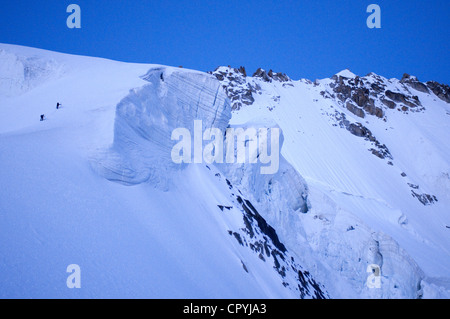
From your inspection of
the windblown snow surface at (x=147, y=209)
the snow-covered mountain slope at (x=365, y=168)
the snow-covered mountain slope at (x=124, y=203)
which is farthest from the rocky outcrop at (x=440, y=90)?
the snow-covered mountain slope at (x=124, y=203)

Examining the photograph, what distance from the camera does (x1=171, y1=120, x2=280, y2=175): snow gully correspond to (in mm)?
14273

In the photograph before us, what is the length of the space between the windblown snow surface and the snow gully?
0.45 m

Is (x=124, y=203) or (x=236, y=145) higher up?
(x=236, y=145)

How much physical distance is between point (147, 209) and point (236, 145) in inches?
334

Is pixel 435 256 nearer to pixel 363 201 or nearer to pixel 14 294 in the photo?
pixel 363 201

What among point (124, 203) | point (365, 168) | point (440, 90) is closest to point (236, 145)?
point (124, 203)

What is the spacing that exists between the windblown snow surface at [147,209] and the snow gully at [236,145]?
45 centimetres

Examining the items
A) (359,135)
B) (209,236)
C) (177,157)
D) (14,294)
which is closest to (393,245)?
(209,236)

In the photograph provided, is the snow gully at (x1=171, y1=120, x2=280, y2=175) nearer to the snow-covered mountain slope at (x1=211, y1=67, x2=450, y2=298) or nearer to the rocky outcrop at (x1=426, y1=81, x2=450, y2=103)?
the snow-covered mountain slope at (x1=211, y1=67, x2=450, y2=298)

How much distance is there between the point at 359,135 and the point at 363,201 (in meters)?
23.1

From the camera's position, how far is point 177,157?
41.3 ft

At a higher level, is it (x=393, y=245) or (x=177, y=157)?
(x=177, y=157)

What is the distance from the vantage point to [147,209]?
9078 millimetres

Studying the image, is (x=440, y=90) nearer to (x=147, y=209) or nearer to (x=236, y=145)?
(x=236, y=145)
